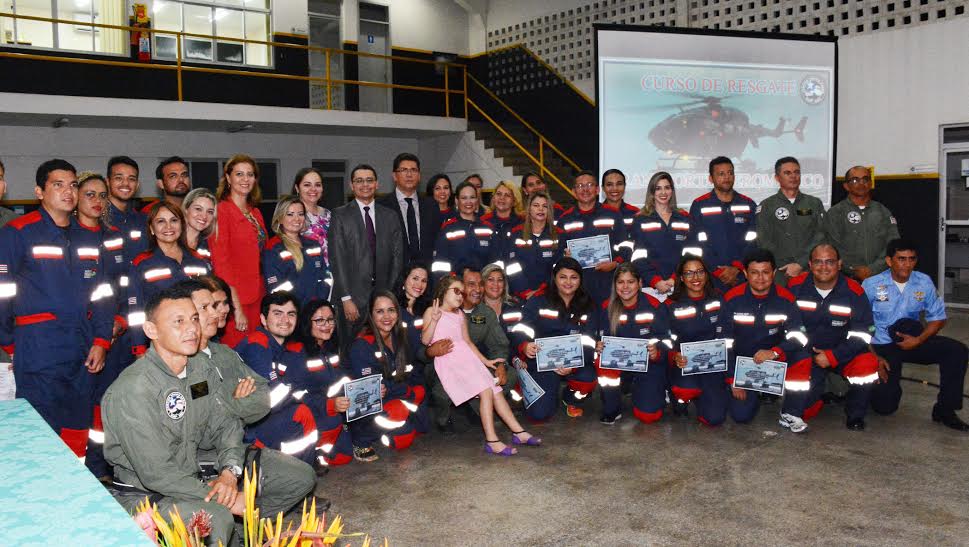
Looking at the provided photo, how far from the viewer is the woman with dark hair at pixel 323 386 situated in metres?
4.15

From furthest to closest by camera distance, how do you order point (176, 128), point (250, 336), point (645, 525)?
point (176, 128), point (250, 336), point (645, 525)

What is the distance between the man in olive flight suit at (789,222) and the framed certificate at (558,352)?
6.38ft

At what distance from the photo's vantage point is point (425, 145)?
1414 cm

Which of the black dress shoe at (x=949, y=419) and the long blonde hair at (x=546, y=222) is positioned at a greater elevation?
the long blonde hair at (x=546, y=222)

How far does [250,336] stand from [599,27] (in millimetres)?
4754

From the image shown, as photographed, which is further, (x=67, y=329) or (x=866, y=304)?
(x=866, y=304)

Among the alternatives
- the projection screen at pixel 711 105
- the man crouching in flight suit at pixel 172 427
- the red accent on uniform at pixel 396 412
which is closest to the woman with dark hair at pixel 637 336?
the red accent on uniform at pixel 396 412

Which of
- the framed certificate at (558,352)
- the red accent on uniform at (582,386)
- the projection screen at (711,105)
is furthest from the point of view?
the projection screen at (711,105)

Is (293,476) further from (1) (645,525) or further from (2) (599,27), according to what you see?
(2) (599,27)

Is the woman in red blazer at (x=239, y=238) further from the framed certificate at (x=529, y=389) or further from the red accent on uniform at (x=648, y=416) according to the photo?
the red accent on uniform at (x=648, y=416)

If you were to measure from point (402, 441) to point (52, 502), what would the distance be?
10.4 ft

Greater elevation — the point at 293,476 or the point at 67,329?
the point at 67,329

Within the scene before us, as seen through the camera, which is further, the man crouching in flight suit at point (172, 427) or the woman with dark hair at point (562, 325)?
the woman with dark hair at point (562, 325)

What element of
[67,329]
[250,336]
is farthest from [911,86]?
[67,329]
